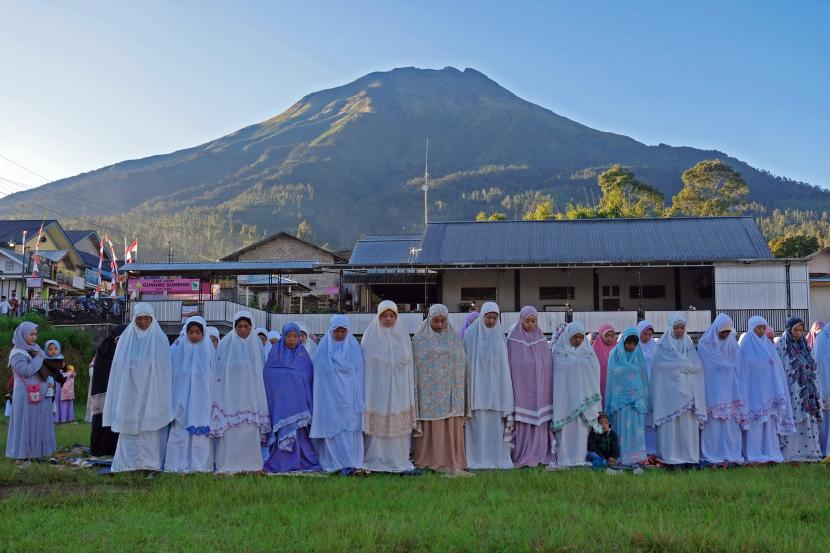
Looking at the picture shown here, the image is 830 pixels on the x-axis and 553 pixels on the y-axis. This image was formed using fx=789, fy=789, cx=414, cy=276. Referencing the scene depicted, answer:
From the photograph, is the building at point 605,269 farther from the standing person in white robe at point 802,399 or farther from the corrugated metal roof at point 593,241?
the standing person in white robe at point 802,399

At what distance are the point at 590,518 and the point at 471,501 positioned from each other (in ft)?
3.08

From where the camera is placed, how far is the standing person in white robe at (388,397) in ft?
23.8

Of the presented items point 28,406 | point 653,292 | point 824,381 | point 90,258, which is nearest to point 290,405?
point 28,406

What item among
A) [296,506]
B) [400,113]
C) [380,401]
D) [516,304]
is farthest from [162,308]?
[400,113]

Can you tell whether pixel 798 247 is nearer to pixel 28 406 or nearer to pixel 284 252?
pixel 284 252

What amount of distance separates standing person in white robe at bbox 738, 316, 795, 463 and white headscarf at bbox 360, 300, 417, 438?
11.0 feet

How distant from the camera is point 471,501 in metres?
5.50

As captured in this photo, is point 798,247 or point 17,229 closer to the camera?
point 798,247

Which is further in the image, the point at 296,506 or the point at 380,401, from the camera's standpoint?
the point at 380,401

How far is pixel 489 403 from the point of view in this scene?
7.46 m

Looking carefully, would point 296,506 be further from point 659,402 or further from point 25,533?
point 659,402

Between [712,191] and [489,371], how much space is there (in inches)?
1646

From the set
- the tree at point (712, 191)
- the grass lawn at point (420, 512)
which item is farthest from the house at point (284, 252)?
the grass lawn at point (420, 512)

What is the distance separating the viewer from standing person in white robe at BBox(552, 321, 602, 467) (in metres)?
7.40
